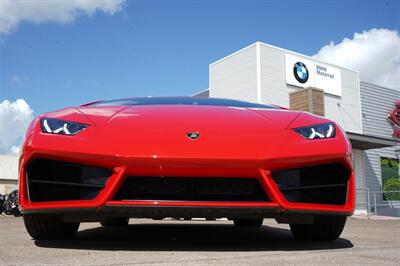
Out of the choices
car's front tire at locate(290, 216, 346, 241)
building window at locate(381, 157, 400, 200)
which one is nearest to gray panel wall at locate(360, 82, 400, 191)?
building window at locate(381, 157, 400, 200)

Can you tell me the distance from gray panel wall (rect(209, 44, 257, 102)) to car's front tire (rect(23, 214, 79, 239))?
19.9 metres

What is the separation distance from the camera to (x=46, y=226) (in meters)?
3.34

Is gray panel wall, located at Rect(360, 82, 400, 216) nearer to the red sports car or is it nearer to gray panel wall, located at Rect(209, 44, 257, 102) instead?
gray panel wall, located at Rect(209, 44, 257, 102)

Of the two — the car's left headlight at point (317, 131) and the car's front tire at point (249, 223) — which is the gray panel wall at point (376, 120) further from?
the car's left headlight at point (317, 131)

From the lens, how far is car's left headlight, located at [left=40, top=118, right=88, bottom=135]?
3047 millimetres

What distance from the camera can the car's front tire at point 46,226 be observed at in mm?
3252

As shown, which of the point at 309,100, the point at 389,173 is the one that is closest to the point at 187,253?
the point at 309,100

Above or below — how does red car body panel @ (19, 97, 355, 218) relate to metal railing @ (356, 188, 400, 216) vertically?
above

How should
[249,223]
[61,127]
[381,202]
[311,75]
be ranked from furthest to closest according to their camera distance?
[311,75], [381,202], [249,223], [61,127]

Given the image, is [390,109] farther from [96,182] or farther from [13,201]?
[96,182]

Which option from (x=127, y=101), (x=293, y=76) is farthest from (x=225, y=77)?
(x=127, y=101)

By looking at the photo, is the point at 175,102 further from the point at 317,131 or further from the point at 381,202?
the point at 381,202

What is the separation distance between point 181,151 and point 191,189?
0.24 metres

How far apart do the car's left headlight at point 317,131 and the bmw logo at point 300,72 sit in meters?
21.9
